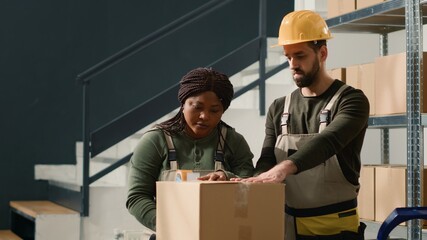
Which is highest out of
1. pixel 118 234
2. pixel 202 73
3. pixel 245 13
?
pixel 245 13

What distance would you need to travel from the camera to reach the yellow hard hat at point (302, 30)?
2.76 meters

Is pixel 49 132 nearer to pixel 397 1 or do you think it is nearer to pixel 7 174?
pixel 7 174

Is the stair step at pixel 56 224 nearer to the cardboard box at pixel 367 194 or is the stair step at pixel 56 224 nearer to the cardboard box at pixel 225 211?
the cardboard box at pixel 367 194

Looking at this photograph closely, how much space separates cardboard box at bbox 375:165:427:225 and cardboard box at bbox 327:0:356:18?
0.81 meters

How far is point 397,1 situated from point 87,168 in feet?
9.25

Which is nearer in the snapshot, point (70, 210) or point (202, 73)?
point (202, 73)

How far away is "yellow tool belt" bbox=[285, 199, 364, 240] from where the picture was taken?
8.73 feet

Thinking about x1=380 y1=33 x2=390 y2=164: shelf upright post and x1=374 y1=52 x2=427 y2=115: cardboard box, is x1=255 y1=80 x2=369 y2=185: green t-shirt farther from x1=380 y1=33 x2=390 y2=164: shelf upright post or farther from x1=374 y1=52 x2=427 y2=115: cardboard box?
x1=380 y1=33 x2=390 y2=164: shelf upright post

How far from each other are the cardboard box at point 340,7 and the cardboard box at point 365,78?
0.30 meters

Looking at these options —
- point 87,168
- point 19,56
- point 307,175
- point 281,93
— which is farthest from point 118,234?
point 307,175

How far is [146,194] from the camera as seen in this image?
2.47 metres

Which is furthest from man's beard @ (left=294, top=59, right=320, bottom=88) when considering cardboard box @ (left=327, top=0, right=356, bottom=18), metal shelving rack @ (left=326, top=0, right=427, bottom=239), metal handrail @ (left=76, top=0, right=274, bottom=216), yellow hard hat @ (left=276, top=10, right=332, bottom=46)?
metal handrail @ (left=76, top=0, right=274, bottom=216)

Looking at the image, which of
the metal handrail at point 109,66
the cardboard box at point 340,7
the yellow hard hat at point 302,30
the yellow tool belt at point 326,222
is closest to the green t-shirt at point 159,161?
the yellow tool belt at point 326,222

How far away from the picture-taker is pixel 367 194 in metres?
3.93
